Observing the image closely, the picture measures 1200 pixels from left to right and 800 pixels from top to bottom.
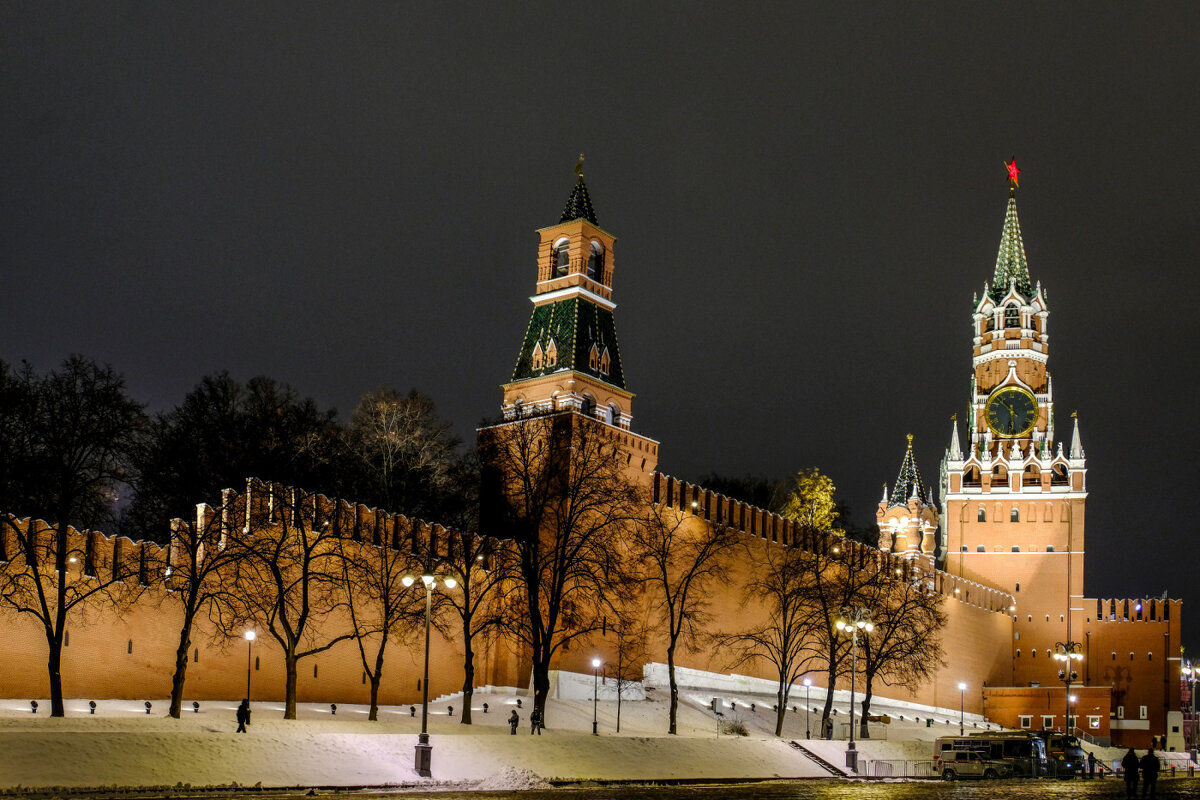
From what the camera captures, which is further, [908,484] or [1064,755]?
[908,484]

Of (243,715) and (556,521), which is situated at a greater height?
(556,521)

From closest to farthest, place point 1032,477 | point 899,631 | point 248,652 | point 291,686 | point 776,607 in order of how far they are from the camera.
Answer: point 291,686, point 248,652, point 776,607, point 899,631, point 1032,477

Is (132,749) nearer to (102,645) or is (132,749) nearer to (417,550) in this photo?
(102,645)

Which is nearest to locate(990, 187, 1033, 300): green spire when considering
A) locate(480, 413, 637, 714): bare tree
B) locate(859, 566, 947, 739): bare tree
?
locate(859, 566, 947, 739): bare tree

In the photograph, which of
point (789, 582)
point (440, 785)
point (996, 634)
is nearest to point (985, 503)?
point (996, 634)

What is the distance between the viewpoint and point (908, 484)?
285 ft

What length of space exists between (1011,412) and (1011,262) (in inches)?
422

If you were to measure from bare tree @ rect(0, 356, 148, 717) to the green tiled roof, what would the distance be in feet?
69.0

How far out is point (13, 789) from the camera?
2366 cm

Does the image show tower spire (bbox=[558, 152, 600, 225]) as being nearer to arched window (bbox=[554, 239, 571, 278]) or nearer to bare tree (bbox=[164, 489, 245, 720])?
arched window (bbox=[554, 239, 571, 278])

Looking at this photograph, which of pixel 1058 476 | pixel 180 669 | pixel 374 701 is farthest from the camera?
pixel 1058 476

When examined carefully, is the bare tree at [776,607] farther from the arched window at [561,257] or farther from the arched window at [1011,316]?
the arched window at [1011,316]

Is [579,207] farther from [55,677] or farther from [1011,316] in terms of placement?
[1011,316]

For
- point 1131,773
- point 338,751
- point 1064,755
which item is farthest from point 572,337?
point 1131,773
